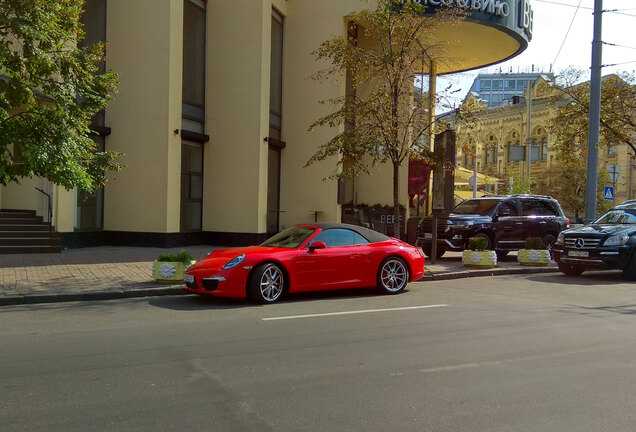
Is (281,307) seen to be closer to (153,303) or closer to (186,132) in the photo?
(153,303)

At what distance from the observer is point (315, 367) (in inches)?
207

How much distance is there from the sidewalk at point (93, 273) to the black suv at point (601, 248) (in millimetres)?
1384

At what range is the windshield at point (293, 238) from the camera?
9.60 metres

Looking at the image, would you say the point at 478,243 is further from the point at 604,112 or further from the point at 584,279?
the point at 604,112

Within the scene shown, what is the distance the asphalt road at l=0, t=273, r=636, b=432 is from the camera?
398 centimetres

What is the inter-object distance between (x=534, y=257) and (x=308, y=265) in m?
8.33

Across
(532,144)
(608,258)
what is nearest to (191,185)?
(608,258)

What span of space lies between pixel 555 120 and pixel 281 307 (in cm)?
1538

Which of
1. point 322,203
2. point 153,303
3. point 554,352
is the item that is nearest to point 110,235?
point 322,203

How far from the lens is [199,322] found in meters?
7.32

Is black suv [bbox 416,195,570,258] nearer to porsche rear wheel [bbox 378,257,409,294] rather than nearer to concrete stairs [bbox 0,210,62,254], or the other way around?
porsche rear wheel [bbox 378,257,409,294]

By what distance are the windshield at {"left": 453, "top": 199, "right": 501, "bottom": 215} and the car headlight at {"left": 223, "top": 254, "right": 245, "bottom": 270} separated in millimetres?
10382

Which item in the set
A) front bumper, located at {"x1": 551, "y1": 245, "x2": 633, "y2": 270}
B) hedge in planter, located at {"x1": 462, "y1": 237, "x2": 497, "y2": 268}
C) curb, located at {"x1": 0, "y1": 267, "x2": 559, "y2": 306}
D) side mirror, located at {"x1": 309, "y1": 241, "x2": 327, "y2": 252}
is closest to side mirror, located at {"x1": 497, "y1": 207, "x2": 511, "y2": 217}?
hedge in planter, located at {"x1": 462, "y1": 237, "x2": 497, "y2": 268}

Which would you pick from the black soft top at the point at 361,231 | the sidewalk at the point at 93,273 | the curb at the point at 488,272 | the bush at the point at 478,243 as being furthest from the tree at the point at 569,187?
the black soft top at the point at 361,231
